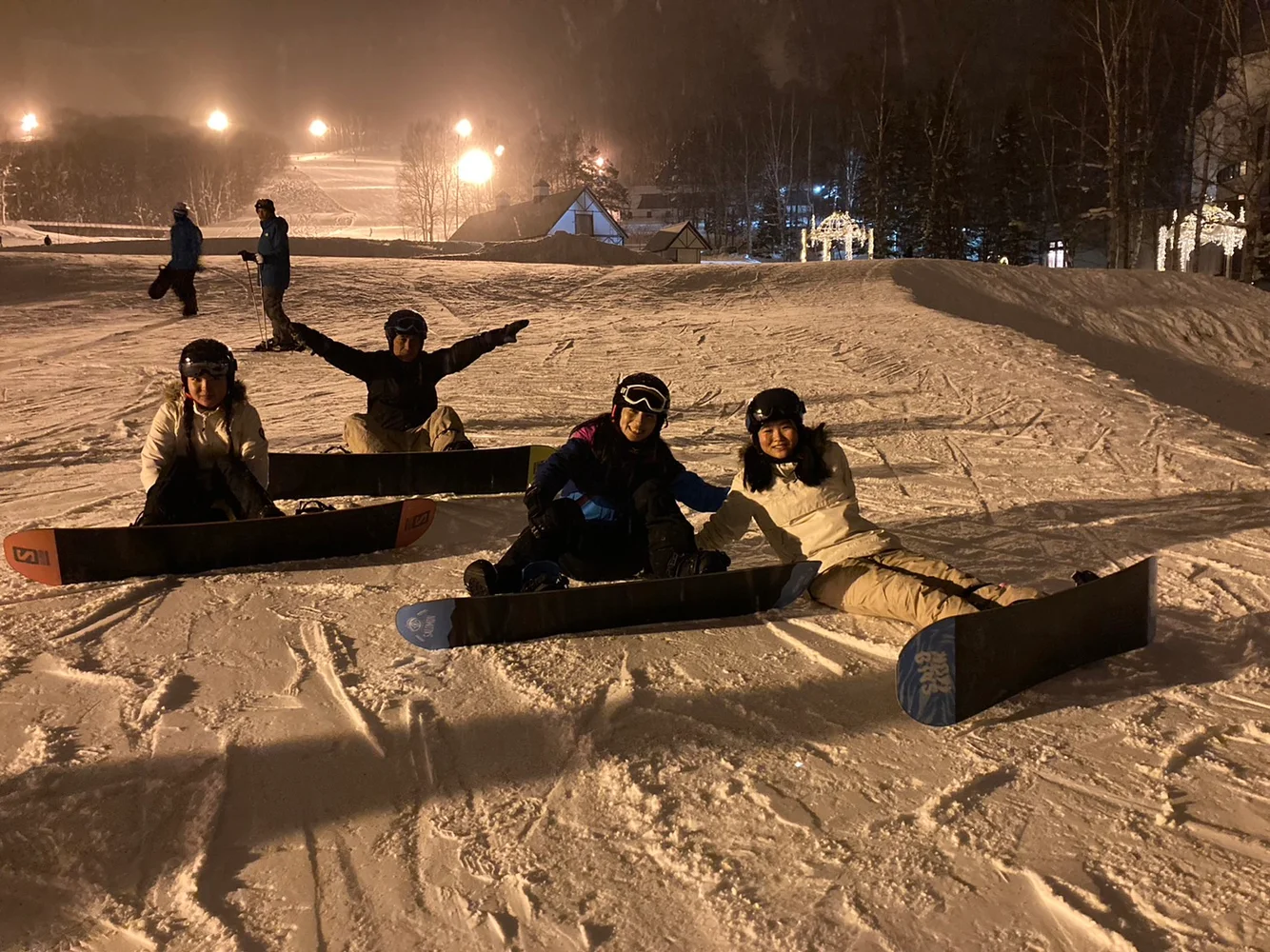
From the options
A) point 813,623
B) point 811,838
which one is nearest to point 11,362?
point 813,623

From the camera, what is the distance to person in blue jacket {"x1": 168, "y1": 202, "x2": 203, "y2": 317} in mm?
13219

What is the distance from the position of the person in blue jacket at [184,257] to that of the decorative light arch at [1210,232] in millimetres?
22301

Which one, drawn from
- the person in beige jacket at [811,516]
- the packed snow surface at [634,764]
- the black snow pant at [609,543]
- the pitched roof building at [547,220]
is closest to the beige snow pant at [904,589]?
the person in beige jacket at [811,516]

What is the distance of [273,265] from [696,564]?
977 cm

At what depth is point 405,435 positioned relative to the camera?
6383 millimetres

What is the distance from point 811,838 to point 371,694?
169cm

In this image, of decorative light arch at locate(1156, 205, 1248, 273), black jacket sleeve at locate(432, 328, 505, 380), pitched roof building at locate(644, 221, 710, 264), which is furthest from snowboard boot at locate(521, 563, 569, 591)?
pitched roof building at locate(644, 221, 710, 264)

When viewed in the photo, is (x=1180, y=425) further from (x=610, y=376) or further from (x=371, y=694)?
(x=371, y=694)

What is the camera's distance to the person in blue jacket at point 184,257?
43.4ft

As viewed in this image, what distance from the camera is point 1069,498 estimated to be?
5.89 meters

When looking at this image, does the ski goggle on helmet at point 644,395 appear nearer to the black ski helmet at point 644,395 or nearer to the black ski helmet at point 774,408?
the black ski helmet at point 644,395

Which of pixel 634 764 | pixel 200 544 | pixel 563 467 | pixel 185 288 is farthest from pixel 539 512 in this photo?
pixel 185 288

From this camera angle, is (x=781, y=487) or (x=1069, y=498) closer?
(x=781, y=487)

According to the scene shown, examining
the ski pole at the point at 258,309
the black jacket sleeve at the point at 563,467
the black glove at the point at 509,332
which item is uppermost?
the ski pole at the point at 258,309
